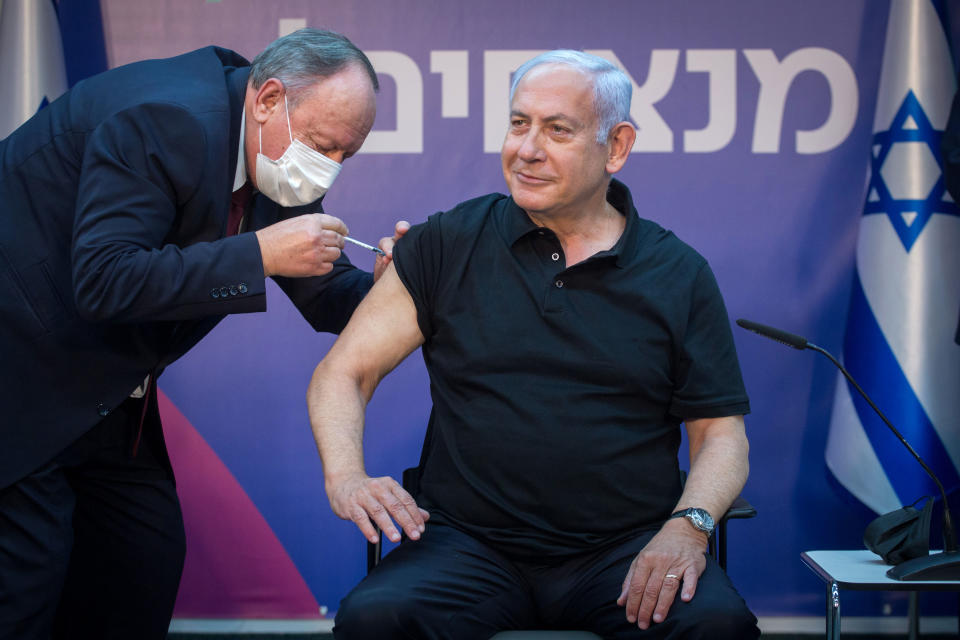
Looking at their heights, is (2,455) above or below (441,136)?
below

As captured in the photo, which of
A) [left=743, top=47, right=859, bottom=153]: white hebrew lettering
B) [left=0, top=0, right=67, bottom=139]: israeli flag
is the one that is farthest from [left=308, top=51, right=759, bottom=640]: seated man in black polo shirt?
[left=0, top=0, right=67, bottom=139]: israeli flag

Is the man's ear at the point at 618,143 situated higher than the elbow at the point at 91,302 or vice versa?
the man's ear at the point at 618,143

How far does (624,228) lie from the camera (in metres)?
2.12

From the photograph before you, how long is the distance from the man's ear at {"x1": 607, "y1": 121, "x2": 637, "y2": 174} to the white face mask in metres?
0.63

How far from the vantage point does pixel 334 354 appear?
2.00 meters

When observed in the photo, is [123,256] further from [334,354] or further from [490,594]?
[490,594]

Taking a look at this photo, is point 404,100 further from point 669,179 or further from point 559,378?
point 559,378

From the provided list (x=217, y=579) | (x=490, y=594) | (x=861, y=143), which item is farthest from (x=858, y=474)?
(x=217, y=579)

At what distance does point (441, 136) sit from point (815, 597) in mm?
2107

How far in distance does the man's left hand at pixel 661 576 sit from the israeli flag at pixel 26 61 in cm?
248

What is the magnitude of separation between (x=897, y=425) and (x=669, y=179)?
1.11 metres

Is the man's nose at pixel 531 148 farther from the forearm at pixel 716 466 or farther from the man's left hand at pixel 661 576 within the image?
the man's left hand at pixel 661 576

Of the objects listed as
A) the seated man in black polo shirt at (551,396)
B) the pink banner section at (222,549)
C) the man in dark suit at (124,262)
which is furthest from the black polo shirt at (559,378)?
the pink banner section at (222,549)

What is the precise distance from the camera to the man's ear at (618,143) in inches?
82.9
